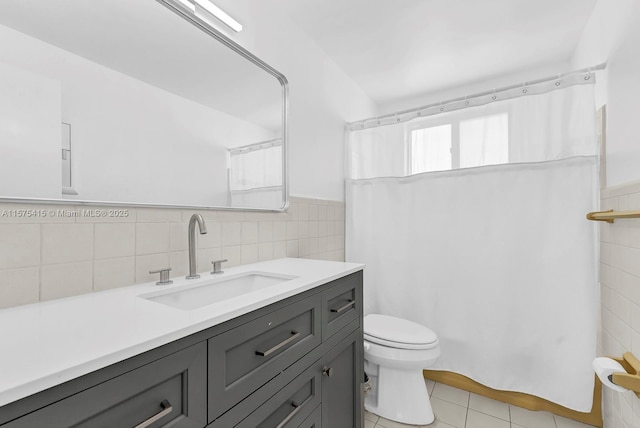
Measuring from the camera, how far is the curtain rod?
152 centimetres

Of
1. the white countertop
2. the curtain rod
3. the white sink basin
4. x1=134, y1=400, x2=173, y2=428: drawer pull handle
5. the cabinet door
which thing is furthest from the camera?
the curtain rod

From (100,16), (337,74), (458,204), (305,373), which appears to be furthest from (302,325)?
(337,74)

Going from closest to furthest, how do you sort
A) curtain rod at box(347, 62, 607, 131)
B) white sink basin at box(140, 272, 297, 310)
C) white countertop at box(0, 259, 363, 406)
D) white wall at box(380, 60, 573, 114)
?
1. white countertop at box(0, 259, 363, 406)
2. white sink basin at box(140, 272, 297, 310)
3. curtain rod at box(347, 62, 607, 131)
4. white wall at box(380, 60, 573, 114)

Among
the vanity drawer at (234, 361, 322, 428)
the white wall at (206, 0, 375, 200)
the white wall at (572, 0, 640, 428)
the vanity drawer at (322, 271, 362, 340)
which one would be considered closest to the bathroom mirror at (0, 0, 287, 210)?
the white wall at (206, 0, 375, 200)

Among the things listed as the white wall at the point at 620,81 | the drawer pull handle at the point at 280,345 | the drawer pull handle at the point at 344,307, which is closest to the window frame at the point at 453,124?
the white wall at the point at 620,81

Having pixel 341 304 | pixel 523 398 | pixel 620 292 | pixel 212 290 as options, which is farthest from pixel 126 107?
pixel 523 398

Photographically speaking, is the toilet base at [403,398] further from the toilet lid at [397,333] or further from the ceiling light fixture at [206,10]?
the ceiling light fixture at [206,10]

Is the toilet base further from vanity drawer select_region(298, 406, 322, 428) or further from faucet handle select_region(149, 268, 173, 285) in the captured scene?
faucet handle select_region(149, 268, 173, 285)

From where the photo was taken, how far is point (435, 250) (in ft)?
6.42

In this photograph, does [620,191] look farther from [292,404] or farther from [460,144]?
[292,404]

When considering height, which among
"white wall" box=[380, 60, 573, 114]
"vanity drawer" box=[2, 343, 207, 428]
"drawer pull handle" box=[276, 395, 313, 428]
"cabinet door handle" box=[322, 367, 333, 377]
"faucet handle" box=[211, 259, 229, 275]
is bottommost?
"drawer pull handle" box=[276, 395, 313, 428]

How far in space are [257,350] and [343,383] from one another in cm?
63

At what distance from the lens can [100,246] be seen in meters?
0.94

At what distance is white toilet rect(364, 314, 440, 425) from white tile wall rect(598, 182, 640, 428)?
779 millimetres
